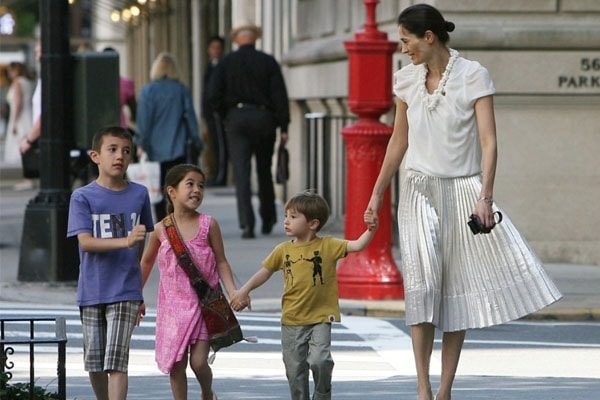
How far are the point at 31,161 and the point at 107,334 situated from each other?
9419 mm

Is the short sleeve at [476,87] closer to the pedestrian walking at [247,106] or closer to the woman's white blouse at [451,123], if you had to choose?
the woman's white blouse at [451,123]

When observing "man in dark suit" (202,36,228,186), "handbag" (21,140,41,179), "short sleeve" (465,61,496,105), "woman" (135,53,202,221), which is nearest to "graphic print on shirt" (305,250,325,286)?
"short sleeve" (465,61,496,105)

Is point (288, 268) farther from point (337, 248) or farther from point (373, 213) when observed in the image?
point (373, 213)

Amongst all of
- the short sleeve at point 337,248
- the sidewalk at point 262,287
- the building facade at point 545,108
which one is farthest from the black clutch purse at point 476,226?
the building facade at point 545,108

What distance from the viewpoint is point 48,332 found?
11391 mm

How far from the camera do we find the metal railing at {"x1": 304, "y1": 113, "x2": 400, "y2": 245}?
762 inches

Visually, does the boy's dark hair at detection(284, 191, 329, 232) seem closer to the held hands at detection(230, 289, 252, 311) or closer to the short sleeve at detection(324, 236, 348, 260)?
the short sleeve at detection(324, 236, 348, 260)

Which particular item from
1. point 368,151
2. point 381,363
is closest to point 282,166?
point 368,151

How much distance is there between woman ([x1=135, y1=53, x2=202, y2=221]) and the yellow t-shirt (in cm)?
1000

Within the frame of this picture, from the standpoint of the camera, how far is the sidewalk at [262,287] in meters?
12.7

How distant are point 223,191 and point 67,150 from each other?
1214 centimetres

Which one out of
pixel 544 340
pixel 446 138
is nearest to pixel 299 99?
pixel 544 340

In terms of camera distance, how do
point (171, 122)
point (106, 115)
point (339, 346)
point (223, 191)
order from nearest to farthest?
point (339, 346) → point (106, 115) → point (171, 122) → point (223, 191)

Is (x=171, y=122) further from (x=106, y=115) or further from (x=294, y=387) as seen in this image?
(x=294, y=387)
